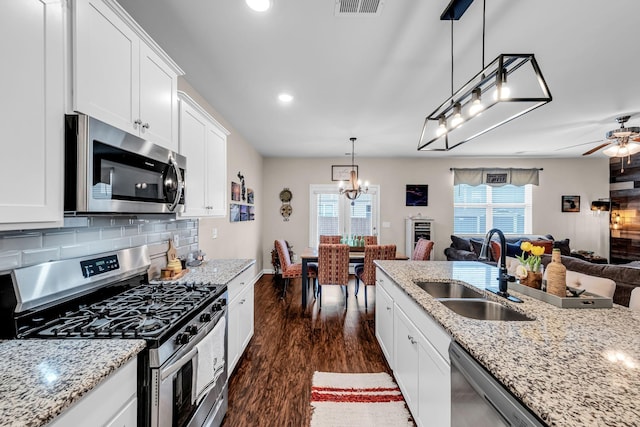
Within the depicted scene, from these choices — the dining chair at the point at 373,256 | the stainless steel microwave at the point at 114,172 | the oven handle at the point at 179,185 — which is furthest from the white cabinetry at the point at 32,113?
the dining chair at the point at 373,256

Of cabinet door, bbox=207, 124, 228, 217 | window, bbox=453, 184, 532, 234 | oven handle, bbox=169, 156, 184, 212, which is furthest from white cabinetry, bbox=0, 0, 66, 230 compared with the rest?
window, bbox=453, 184, 532, 234

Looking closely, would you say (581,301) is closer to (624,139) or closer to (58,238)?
(58,238)

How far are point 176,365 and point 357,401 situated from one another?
4.58 feet

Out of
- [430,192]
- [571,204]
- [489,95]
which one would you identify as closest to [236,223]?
[489,95]

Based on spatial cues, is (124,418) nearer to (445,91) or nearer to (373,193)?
(445,91)

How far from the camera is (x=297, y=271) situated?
430 centimetres

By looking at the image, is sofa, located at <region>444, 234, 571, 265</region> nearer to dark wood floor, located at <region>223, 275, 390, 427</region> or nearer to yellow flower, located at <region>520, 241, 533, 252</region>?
dark wood floor, located at <region>223, 275, 390, 427</region>

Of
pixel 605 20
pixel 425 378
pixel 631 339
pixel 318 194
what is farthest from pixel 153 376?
pixel 318 194

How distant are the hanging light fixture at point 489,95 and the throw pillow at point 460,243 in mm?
1992

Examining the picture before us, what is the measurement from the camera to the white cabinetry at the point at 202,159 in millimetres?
2139

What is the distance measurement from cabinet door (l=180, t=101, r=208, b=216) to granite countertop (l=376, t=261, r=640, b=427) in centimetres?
180

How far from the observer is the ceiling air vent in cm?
167

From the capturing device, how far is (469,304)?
1.74m

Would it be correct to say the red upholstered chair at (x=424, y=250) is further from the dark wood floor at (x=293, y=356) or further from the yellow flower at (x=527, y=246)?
the yellow flower at (x=527, y=246)
